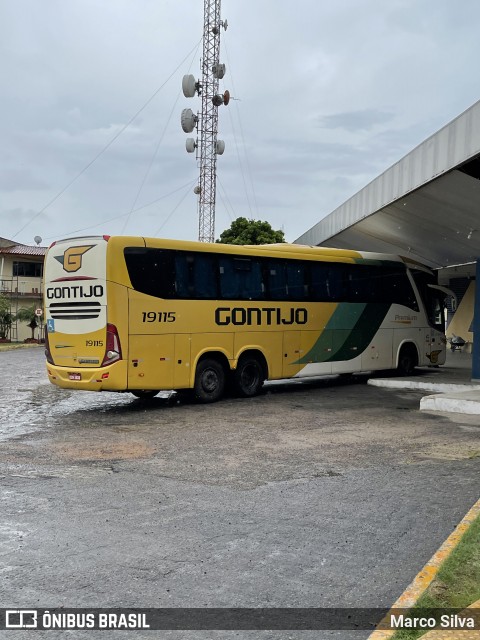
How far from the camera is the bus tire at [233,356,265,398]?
15258 millimetres

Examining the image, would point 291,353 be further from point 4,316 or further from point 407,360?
A: point 4,316

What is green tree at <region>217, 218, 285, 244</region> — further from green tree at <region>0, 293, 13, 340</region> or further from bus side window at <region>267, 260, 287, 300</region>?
bus side window at <region>267, 260, 287, 300</region>

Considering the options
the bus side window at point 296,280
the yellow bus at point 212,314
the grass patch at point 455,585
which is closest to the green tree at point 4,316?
the yellow bus at point 212,314

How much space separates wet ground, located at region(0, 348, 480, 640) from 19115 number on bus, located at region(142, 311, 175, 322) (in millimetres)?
2045

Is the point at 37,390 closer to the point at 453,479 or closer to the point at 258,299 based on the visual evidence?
the point at 258,299

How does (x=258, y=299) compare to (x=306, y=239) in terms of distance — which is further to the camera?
(x=306, y=239)

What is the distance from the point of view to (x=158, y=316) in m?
13.5

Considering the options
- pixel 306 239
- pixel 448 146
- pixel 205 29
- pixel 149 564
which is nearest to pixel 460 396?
pixel 448 146

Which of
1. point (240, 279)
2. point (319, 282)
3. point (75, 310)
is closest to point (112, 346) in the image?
point (75, 310)

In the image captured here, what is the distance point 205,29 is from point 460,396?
3928cm

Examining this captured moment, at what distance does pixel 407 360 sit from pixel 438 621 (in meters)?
16.8

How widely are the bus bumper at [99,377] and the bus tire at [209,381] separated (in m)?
1.94

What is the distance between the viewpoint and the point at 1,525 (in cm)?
586

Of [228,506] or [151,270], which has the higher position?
[151,270]
